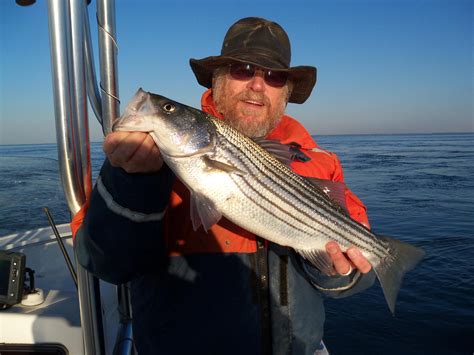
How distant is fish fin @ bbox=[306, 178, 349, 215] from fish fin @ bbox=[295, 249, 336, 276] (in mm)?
478

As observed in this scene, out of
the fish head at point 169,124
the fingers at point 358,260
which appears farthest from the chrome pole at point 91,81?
the fingers at point 358,260

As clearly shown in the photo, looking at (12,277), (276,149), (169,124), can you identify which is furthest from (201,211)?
(12,277)

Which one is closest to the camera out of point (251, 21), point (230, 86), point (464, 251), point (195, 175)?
point (195, 175)

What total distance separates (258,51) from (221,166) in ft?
4.91

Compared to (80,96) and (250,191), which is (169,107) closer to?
(80,96)

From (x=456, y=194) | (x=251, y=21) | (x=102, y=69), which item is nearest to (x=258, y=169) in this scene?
(x=102, y=69)

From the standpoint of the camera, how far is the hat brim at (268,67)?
348cm

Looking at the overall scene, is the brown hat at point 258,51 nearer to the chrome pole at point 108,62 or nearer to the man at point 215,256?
the man at point 215,256

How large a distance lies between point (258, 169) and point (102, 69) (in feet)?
4.43

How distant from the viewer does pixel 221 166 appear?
2.71 metres

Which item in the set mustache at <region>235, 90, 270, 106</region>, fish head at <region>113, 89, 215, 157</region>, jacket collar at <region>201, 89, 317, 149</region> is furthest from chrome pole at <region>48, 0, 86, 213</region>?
mustache at <region>235, 90, 270, 106</region>

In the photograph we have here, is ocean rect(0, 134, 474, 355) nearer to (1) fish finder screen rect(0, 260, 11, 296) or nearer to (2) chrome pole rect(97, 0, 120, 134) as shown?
(1) fish finder screen rect(0, 260, 11, 296)

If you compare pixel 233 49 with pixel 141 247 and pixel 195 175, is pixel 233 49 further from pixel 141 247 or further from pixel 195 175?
pixel 141 247

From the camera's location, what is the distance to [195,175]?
2631mm
